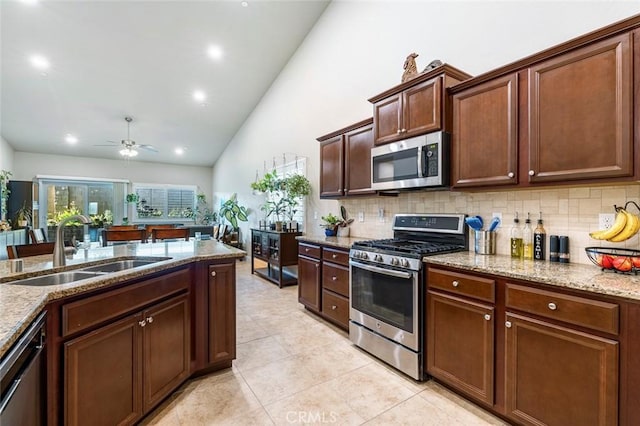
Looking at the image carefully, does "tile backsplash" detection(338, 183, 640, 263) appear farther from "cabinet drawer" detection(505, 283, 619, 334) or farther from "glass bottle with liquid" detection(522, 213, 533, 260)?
"cabinet drawer" detection(505, 283, 619, 334)

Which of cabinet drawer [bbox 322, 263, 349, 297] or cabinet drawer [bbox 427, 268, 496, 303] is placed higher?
cabinet drawer [bbox 427, 268, 496, 303]

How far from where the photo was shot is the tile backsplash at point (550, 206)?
6.01 feet

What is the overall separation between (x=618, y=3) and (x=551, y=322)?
1.98 metres

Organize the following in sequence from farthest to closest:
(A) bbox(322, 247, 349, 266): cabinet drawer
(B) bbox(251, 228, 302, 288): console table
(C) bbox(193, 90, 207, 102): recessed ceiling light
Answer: (C) bbox(193, 90, 207, 102): recessed ceiling light < (B) bbox(251, 228, 302, 288): console table < (A) bbox(322, 247, 349, 266): cabinet drawer

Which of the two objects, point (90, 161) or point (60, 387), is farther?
point (90, 161)

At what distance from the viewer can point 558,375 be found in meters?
1.52

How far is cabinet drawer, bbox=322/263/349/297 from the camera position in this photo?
9.97 feet

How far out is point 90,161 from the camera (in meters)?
8.53

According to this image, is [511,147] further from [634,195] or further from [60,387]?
[60,387]

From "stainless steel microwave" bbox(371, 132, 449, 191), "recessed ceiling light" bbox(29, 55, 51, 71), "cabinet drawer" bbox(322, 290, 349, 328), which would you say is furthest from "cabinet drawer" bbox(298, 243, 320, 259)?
"recessed ceiling light" bbox(29, 55, 51, 71)

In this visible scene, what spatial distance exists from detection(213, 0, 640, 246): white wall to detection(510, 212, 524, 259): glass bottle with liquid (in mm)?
1292

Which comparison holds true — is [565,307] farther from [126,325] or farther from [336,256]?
[126,325]

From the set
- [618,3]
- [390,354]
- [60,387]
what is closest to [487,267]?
[390,354]

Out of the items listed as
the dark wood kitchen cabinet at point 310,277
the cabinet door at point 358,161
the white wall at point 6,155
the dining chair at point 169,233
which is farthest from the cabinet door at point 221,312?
the white wall at point 6,155
